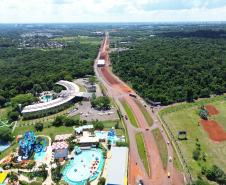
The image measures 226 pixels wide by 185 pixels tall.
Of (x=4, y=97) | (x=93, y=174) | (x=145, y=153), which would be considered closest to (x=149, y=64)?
(x=4, y=97)

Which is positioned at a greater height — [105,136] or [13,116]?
[105,136]

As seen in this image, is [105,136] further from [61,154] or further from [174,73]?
[174,73]

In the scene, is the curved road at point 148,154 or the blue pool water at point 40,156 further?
the blue pool water at point 40,156

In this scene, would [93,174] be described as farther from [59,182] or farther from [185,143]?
[185,143]

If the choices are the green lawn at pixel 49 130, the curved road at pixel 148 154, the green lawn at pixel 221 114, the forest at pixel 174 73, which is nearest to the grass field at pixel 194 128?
the green lawn at pixel 221 114

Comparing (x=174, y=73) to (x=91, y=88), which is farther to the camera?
(x=174, y=73)

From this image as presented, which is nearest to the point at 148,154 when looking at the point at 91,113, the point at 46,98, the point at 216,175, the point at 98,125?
the point at 216,175

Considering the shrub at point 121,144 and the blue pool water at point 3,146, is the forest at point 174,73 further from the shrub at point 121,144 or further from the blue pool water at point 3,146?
the blue pool water at point 3,146
